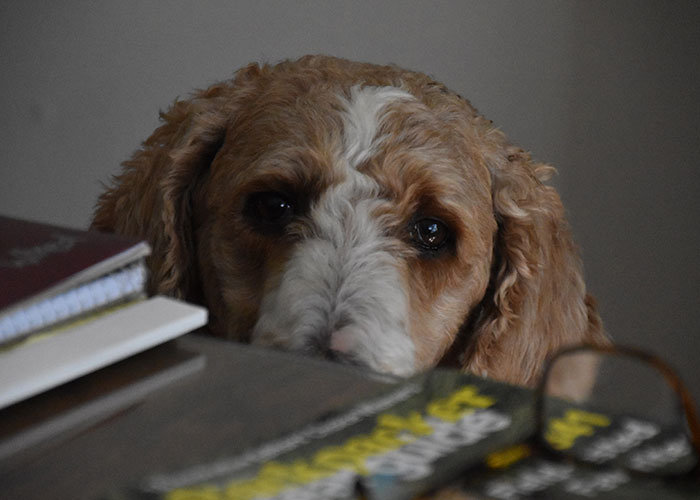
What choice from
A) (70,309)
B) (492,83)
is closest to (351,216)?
(70,309)

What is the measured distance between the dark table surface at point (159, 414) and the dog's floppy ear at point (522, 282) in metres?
1.17

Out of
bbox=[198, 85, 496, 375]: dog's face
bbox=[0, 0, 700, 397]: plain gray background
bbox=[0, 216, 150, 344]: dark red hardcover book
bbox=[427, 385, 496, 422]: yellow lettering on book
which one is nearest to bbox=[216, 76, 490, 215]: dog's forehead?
bbox=[198, 85, 496, 375]: dog's face

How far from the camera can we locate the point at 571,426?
683 millimetres

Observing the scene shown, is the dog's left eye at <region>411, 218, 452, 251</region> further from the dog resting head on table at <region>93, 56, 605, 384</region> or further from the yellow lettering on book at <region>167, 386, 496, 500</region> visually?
the yellow lettering on book at <region>167, 386, 496, 500</region>

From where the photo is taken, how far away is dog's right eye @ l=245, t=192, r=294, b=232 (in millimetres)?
1810

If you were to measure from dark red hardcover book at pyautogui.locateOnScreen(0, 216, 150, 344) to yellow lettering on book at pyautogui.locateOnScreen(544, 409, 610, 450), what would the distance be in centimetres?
45

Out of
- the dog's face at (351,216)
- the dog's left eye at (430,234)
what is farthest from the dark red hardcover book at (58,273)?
the dog's left eye at (430,234)

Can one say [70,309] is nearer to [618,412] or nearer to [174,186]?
[618,412]

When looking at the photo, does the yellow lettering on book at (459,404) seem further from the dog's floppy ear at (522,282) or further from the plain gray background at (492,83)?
the plain gray background at (492,83)

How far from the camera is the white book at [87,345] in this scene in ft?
2.46

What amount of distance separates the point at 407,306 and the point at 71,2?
82.0 inches

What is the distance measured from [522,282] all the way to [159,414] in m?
1.37

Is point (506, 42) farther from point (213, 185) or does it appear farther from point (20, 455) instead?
point (20, 455)

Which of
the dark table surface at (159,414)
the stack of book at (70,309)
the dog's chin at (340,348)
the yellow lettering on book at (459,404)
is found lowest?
the dog's chin at (340,348)
